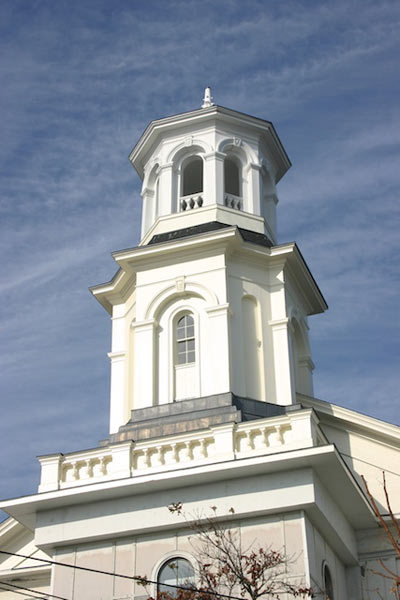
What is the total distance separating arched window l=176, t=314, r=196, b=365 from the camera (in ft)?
69.2

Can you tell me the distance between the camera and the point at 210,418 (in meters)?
19.1

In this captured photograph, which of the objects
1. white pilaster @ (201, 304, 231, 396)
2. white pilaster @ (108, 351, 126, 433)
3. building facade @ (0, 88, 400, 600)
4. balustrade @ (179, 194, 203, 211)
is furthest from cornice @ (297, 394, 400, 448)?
balustrade @ (179, 194, 203, 211)

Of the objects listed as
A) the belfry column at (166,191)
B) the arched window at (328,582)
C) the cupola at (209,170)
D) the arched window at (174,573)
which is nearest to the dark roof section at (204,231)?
the cupola at (209,170)

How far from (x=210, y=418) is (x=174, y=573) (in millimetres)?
3497

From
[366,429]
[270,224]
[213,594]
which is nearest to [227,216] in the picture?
[270,224]

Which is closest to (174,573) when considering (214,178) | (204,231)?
(204,231)

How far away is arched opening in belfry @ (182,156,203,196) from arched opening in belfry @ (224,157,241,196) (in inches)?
29.6

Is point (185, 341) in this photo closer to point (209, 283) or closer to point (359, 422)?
point (209, 283)

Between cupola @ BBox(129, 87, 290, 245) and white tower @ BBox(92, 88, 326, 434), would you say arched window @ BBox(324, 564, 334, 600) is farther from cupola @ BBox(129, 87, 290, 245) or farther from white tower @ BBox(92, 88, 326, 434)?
cupola @ BBox(129, 87, 290, 245)

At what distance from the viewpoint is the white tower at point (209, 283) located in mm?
20828

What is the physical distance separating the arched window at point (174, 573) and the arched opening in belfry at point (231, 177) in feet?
39.1

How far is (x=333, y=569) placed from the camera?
18.6 meters

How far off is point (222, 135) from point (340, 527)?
11507 millimetres

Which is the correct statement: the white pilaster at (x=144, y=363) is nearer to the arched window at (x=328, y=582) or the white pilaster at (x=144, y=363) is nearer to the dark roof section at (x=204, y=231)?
the dark roof section at (x=204, y=231)
